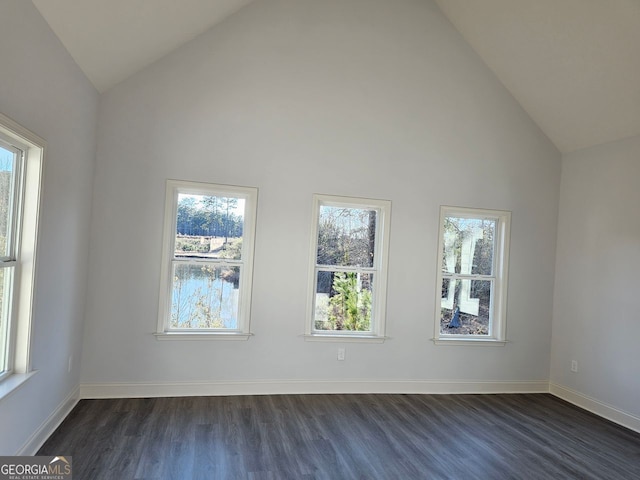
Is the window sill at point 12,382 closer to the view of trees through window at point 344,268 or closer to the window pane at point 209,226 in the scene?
the window pane at point 209,226

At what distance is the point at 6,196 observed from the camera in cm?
245

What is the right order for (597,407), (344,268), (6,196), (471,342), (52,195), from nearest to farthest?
(6,196)
(52,195)
(597,407)
(344,268)
(471,342)

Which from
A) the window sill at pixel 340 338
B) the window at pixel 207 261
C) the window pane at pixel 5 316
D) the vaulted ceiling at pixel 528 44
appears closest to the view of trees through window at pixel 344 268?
the window sill at pixel 340 338

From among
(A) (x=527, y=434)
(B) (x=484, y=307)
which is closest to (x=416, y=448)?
(A) (x=527, y=434)

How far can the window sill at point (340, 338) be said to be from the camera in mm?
4359

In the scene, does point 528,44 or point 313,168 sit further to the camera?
point 313,168

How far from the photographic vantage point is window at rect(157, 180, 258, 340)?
13.4 feet

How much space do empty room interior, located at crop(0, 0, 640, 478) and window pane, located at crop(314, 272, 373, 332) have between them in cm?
2

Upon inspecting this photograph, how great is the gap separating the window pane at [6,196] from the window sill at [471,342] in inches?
153

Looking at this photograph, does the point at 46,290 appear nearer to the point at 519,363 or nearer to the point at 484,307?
the point at 484,307

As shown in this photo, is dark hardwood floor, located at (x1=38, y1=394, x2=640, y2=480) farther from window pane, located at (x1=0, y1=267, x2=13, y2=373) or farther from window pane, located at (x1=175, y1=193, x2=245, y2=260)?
window pane, located at (x1=175, y1=193, x2=245, y2=260)

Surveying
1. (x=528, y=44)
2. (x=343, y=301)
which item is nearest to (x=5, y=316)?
(x=343, y=301)

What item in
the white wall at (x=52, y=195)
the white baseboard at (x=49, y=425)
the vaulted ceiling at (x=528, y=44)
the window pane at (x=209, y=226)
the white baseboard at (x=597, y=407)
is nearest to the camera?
the white wall at (x=52, y=195)

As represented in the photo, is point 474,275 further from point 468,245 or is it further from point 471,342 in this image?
point 471,342
